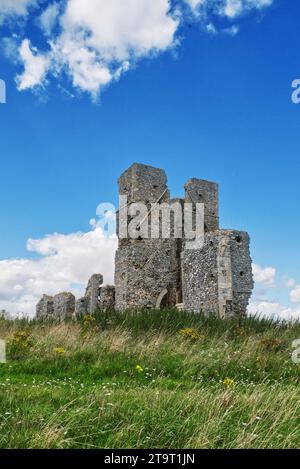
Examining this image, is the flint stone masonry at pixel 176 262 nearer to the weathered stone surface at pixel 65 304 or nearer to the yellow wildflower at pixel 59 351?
the weathered stone surface at pixel 65 304

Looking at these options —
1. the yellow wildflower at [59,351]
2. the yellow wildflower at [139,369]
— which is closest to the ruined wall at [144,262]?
the yellow wildflower at [59,351]

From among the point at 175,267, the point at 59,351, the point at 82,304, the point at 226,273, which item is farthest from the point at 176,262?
the point at 59,351

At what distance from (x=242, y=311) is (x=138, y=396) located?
1308 centimetres

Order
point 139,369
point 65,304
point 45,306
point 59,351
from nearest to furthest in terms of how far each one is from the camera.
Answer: point 139,369
point 59,351
point 65,304
point 45,306

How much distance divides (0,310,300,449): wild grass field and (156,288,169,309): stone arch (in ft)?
25.6

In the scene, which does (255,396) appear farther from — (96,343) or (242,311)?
(242,311)

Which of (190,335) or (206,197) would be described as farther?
(206,197)

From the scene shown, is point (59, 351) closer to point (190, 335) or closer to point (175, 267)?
point (190, 335)

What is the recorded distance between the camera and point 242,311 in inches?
768

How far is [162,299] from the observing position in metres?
25.2

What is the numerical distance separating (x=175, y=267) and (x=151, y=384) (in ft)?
57.8

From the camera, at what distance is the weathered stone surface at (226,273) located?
19.2m

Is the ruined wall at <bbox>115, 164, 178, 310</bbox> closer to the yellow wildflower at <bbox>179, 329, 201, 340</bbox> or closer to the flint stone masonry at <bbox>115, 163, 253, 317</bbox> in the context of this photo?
the flint stone masonry at <bbox>115, 163, 253, 317</bbox>
